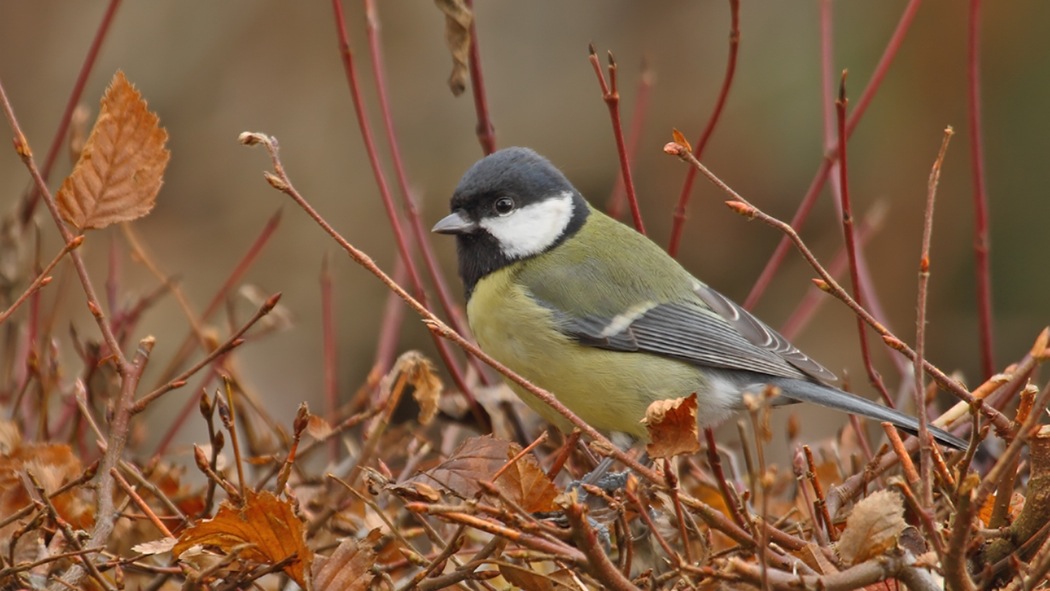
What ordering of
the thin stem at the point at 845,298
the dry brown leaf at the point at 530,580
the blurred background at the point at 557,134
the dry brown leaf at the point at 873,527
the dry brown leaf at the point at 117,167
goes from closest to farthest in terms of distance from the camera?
the dry brown leaf at the point at 873,527 → the thin stem at the point at 845,298 → the dry brown leaf at the point at 530,580 → the dry brown leaf at the point at 117,167 → the blurred background at the point at 557,134

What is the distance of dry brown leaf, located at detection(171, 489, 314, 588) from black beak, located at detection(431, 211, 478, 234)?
1330 millimetres

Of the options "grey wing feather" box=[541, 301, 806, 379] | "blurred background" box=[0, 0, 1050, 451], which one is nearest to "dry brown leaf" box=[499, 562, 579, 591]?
"grey wing feather" box=[541, 301, 806, 379]

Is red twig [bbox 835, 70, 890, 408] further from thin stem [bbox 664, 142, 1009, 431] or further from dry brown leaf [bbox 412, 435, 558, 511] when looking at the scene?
dry brown leaf [bbox 412, 435, 558, 511]

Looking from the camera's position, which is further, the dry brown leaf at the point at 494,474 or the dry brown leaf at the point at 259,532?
the dry brown leaf at the point at 494,474

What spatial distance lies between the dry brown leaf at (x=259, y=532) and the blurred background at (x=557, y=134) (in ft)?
12.6

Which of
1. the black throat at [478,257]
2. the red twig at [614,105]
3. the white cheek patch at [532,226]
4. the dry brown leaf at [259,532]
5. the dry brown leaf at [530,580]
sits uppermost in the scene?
the red twig at [614,105]

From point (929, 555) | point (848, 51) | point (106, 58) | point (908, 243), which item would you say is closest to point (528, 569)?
point (929, 555)

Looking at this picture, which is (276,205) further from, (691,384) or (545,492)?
(545,492)

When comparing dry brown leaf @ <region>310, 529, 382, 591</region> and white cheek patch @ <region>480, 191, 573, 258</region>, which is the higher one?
white cheek patch @ <region>480, 191, 573, 258</region>

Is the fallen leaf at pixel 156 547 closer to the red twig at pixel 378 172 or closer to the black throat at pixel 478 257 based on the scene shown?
the red twig at pixel 378 172

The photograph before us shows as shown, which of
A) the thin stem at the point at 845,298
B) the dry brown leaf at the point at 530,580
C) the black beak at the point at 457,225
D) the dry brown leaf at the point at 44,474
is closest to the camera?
the thin stem at the point at 845,298

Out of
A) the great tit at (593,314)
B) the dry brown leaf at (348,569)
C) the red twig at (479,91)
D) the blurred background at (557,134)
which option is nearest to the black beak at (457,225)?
the great tit at (593,314)

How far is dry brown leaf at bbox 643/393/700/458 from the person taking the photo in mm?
1555

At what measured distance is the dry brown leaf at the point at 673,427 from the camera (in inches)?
61.2
